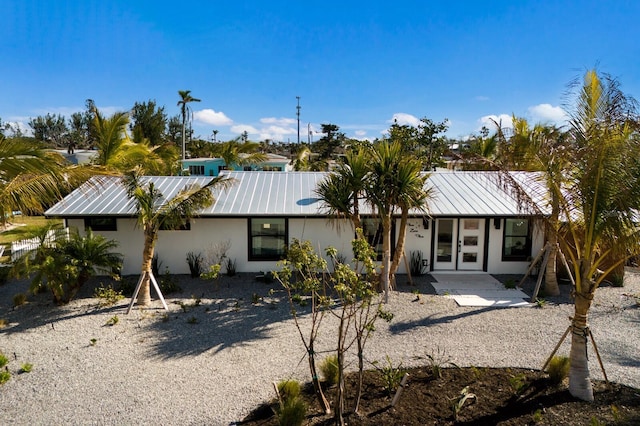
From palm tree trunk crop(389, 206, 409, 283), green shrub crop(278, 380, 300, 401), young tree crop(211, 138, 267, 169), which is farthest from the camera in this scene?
young tree crop(211, 138, 267, 169)

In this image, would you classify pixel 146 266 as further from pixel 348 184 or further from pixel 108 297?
pixel 348 184

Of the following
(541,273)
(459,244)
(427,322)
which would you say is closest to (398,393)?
(427,322)

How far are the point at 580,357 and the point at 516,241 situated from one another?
25.5 ft

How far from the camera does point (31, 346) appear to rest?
764 centimetres

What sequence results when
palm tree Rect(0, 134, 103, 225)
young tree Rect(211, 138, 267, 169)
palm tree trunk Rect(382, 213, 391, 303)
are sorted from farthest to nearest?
young tree Rect(211, 138, 267, 169) → palm tree trunk Rect(382, 213, 391, 303) → palm tree Rect(0, 134, 103, 225)

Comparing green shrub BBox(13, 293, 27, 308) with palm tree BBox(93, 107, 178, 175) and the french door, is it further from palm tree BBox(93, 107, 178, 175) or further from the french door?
the french door

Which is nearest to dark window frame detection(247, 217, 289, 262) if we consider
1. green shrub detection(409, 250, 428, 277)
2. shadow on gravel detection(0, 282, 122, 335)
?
green shrub detection(409, 250, 428, 277)

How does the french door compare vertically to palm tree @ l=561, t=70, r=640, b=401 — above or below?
below

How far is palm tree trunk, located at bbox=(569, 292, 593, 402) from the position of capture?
5.73 metres

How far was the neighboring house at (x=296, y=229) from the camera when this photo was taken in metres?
12.1

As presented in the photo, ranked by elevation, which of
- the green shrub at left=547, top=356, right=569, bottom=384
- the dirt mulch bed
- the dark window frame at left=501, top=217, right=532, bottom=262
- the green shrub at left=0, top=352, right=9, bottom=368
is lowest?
the green shrub at left=0, top=352, right=9, bottom=368

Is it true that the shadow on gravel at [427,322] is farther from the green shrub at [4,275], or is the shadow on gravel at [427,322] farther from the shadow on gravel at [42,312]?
the green shrub at [4,275]

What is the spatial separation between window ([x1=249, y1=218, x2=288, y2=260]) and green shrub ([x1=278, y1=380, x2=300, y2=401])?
6.71 meters

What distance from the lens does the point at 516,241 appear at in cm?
1298
